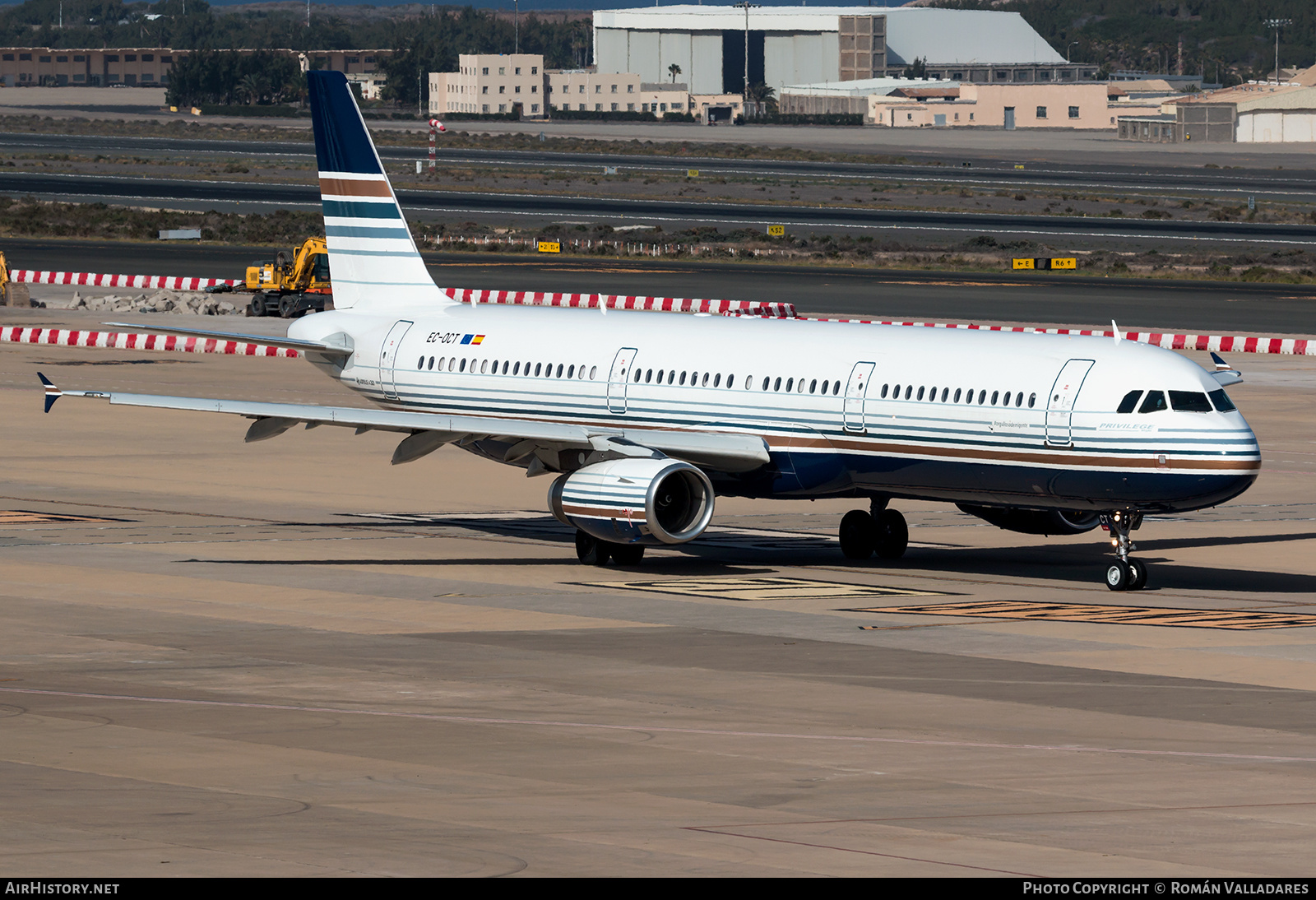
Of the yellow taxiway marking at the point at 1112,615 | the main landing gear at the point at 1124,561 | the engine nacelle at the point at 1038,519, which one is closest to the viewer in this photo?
the yellow taxiway marking at the point at 1112,615

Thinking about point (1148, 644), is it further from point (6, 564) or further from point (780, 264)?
point (780, 264)

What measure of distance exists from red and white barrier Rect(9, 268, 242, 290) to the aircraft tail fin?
157 feet

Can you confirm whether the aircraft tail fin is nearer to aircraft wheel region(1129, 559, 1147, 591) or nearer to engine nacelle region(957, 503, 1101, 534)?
engine nacelle region(957, 503, 1101, 534)

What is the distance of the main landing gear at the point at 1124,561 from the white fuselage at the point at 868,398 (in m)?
0.76

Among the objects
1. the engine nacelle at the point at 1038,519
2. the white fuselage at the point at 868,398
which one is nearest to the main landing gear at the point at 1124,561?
the white fuselage at the point at 868,398

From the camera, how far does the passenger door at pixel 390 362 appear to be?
42469mm

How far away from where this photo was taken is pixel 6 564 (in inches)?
1421

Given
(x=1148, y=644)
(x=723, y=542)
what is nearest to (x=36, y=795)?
(x=1148, y=644)

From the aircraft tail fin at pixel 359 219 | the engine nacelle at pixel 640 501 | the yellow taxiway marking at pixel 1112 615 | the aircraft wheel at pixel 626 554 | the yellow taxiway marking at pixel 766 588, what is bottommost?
the yellow taxiway marking at pixel 1112 615

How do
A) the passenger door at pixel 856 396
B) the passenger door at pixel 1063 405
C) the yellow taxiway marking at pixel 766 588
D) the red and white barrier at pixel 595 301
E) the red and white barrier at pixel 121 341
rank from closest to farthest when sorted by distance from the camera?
the passenger door at pixel 1063 405
the yellow taxiway marking at pixel 766 588
the passenger door at pixel 856 396
the red and white barrier at pixel 121 341
the red and white barrier at pixel 595 301

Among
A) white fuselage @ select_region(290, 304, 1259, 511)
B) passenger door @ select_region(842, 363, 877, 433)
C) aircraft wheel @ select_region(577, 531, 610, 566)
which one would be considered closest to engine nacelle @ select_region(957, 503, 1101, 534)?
white fuselage @ select_region(290, 304, 1259, 511)

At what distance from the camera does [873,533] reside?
39.0 metres

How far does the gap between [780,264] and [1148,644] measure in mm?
85642

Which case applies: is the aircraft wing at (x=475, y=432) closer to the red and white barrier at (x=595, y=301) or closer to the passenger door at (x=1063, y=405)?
the passenger door at (x=1063, y=405)
